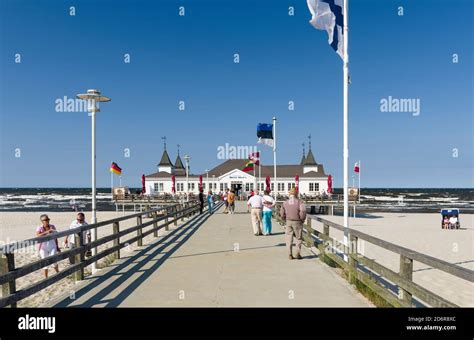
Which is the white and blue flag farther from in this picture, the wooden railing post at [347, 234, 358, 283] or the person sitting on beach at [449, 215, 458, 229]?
the person sitting on beach at [449, 215, 458, 229]

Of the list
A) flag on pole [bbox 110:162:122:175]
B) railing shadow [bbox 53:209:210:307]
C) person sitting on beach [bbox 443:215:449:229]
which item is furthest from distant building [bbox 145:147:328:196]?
railing shadow [bbox 53:209:210:307]

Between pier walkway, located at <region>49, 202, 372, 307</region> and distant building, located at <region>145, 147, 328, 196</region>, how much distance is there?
5299 cm

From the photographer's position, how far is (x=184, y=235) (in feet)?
51.4

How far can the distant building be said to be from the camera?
219ft

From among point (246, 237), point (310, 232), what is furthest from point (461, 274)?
point (246, 237)

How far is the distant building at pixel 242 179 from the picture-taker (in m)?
66.9

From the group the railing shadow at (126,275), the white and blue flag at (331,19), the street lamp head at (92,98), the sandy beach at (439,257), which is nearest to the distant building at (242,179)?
the sandy beach at (439,257)

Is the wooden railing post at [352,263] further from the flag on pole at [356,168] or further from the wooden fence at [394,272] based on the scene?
the flag on pole at [356,168]

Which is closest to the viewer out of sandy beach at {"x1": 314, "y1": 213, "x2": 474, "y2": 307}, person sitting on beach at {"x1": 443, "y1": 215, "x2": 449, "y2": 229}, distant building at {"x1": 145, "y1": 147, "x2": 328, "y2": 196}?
sandy beach at {"x1": 314, "y1": 213, "x2": 474, "y2": 307}

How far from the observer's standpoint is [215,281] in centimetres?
780

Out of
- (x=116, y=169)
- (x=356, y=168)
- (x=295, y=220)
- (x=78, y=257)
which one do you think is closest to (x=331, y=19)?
(x=295, y=220)

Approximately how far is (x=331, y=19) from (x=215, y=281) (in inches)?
283

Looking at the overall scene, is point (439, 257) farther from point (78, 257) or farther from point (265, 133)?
point (265, 133)
